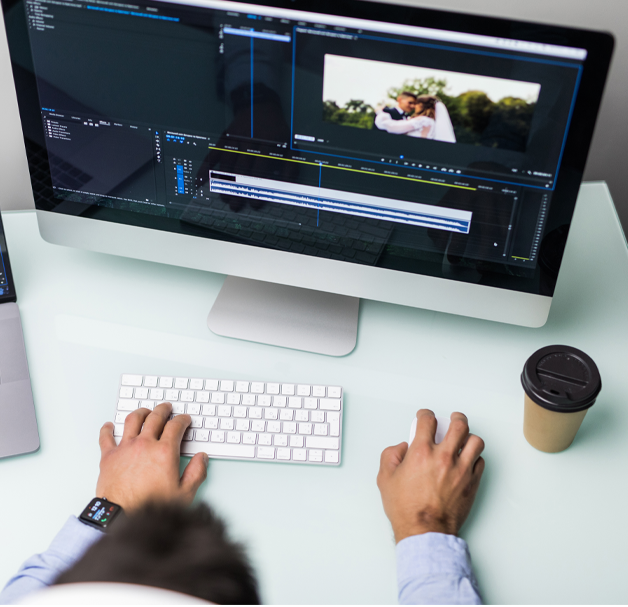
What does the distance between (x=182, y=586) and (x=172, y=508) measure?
0.25 feet

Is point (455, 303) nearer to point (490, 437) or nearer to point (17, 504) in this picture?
point (490, 437)

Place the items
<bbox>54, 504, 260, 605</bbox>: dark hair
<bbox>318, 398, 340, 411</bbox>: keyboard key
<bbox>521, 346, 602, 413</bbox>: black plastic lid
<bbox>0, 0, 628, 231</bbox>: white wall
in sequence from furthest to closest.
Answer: <bbox>0, 0, 628, 231</bbox>: white wall
<bbox>318, 398, 340, 411</bbox>: keyboard key
<bbox>521, 346, 602, 413</bbox>: black plastic lid
<bbox>54, 504, 260, 605</bbox>: dark hair

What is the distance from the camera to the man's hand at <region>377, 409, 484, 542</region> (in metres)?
0.70

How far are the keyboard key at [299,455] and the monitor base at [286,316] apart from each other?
17cm

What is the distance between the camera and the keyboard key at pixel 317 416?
0.81 m

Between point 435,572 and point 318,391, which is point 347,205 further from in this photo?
point 435,572

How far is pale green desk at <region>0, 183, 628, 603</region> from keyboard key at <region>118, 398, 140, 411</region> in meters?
0.03

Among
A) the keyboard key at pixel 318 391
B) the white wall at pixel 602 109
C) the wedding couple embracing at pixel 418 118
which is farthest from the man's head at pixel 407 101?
the keyboard key at pixel 318 391

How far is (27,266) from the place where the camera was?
1.03 m

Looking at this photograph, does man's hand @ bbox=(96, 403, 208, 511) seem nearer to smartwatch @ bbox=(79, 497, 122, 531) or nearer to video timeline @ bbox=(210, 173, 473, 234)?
smartwatch @ bbox=(79, 497, 122, 531)

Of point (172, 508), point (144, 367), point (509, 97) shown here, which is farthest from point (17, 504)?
point (509, 97)

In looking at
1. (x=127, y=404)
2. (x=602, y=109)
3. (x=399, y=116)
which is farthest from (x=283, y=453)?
(x=602, y=109)

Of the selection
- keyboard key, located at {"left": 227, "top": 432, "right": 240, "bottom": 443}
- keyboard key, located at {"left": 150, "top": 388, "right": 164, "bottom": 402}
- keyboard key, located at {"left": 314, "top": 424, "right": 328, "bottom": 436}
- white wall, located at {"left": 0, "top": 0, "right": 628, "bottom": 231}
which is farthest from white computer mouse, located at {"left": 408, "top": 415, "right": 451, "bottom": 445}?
white wall, located at {"left": 0, "top": 0, "right": 628, "bottom": 231}

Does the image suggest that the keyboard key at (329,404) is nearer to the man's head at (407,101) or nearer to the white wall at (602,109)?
the man's head at (407,101)
